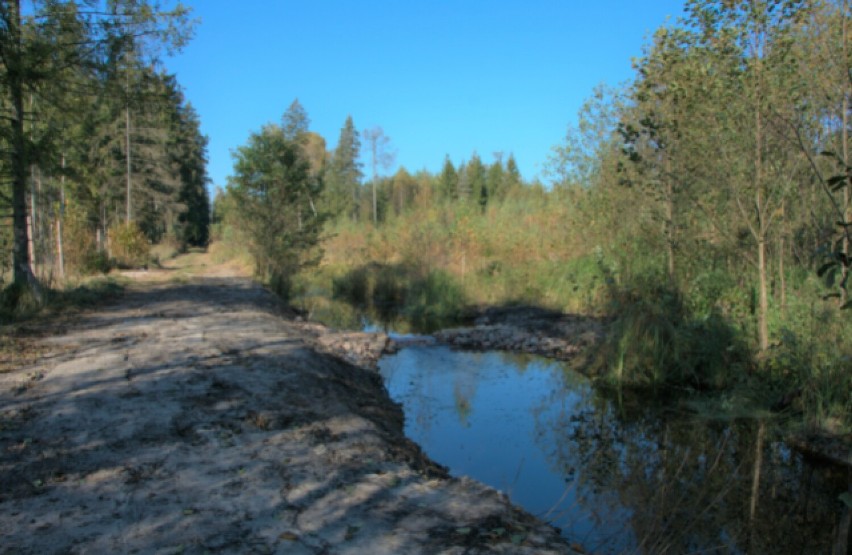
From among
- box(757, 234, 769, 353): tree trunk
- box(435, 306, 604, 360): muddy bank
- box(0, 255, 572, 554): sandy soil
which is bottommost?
box(435, 306, 604, 360): muddy bank

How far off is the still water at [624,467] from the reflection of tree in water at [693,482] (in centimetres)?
1

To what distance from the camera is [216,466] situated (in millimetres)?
4133

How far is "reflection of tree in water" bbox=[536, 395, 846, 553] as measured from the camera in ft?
14.4

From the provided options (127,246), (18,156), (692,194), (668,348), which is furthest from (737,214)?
(127,246)

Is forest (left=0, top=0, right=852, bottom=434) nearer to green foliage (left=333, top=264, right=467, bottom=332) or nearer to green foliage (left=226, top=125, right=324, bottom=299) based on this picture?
green foliage (left=333, top=264, right=467, bottom=332)

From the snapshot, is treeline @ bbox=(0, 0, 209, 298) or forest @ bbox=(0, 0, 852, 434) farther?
treeline @ bbox=(0, 0, 209, 298)

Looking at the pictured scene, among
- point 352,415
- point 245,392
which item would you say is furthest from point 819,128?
point 245,392

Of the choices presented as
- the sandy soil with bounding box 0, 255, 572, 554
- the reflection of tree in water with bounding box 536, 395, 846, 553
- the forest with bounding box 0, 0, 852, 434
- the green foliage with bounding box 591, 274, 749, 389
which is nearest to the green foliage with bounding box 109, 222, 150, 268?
the forest with bounding box 0, 0, 852, 434

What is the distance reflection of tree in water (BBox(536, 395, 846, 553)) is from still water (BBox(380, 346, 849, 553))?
0.01 m

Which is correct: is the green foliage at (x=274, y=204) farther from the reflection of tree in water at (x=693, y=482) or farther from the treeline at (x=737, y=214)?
the reflection of tree in water at (x=693, y=482)

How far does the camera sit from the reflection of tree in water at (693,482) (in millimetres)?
4402

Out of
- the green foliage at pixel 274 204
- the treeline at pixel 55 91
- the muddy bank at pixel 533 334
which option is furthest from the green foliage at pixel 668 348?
the green foliage at pixel 274 204

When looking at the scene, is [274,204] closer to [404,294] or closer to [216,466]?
[404,294]

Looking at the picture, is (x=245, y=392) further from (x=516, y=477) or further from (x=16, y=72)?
(x=16, y=72)
